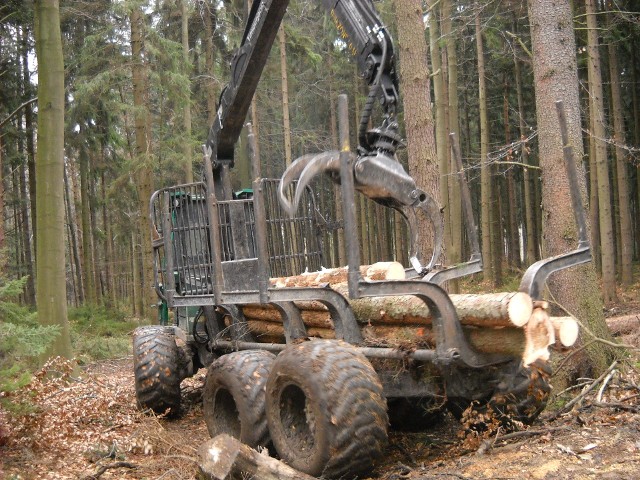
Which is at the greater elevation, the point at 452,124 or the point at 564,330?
the point at 452,124

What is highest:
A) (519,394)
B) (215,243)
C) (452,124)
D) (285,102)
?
(285,102)

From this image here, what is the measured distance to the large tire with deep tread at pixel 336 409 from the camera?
440 centimetres

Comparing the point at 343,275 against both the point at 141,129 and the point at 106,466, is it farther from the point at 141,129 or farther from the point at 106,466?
the point at 141,129

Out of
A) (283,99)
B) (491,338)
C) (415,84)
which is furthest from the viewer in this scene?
(283,99)

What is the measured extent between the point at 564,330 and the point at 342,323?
5.98 ft

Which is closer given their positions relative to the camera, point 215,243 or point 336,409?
point 336,409

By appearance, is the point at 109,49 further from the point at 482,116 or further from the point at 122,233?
the point at 122,233

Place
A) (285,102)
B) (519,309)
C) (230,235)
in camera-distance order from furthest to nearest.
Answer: (285,102) → (230,235) → (519,309)

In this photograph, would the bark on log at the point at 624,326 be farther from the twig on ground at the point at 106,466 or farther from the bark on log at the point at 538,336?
the twig on ground at the point at 106,466

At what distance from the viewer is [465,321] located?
15.1 feet

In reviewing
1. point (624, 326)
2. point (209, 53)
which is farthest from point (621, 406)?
point (209, 53)

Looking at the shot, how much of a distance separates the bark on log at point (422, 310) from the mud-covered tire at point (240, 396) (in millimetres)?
643

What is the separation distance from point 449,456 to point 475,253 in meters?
1.95

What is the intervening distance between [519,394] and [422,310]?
102 centimetres
